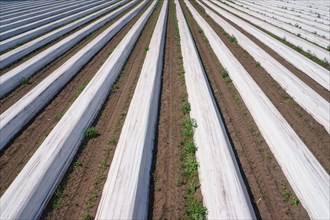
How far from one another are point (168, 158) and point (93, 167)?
1952 millimetres

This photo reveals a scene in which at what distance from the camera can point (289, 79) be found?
32.6 feet

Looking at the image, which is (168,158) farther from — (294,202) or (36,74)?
(36,74)

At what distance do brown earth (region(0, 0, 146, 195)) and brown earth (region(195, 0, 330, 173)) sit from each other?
7.47 metres

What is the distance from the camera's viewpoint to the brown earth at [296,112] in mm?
6621

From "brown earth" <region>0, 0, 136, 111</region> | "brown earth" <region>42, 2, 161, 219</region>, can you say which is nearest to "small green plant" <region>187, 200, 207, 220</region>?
"brown earth" <region>42, 2, 161, 219</region>

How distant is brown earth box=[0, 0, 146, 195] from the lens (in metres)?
6.15

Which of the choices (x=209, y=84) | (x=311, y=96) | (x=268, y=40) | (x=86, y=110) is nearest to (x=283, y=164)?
(x=311, y=96)

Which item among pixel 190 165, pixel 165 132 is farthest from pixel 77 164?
pixel 190 165

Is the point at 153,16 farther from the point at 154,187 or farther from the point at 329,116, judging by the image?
the point at 154,187

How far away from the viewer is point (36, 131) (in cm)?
747

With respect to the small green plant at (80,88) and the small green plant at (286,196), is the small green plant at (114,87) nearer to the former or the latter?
the small green plant at (80,88)

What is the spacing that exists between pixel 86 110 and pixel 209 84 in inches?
199

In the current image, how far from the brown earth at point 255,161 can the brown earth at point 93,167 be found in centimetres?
346

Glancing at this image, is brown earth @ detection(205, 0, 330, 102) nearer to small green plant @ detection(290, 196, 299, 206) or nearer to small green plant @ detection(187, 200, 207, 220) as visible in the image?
small green plant @ detection(290, 196, 299, 206)
